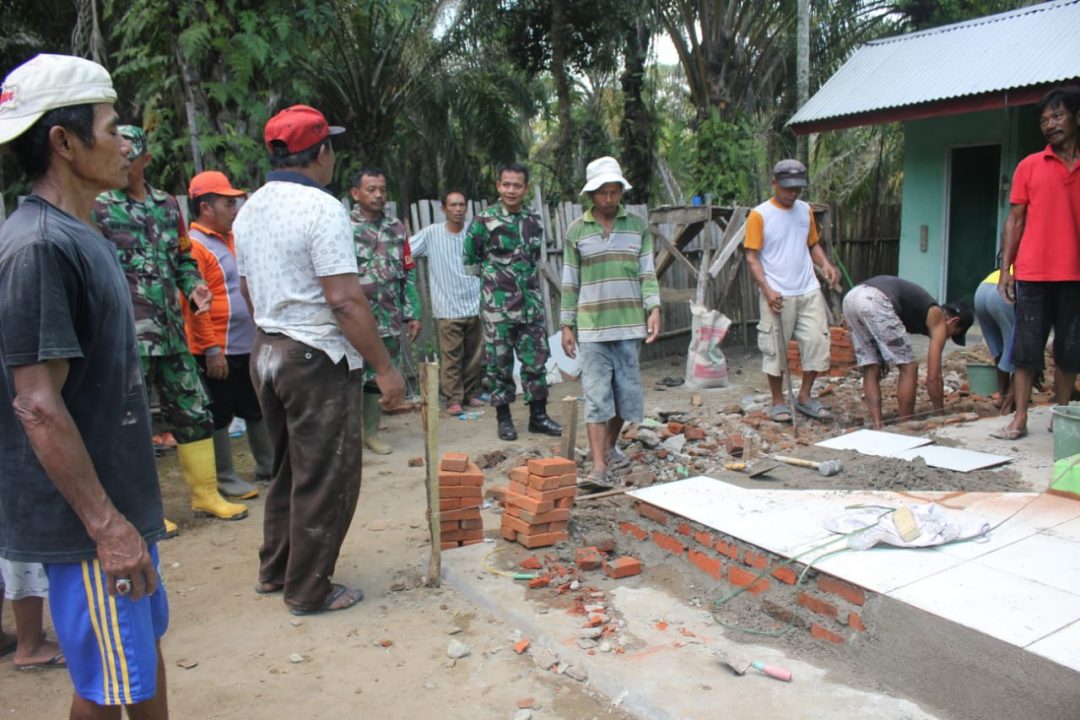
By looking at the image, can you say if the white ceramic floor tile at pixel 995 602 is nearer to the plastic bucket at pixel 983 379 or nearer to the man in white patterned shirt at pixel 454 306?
the plastic bucket at pixel 983 379

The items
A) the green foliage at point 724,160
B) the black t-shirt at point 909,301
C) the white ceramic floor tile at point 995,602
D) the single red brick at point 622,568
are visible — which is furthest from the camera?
the green foliage at point 724,160

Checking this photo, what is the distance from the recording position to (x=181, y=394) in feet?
15.7

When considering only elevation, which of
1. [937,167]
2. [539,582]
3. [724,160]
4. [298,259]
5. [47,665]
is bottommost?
[47,665]

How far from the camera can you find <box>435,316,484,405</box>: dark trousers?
776cm

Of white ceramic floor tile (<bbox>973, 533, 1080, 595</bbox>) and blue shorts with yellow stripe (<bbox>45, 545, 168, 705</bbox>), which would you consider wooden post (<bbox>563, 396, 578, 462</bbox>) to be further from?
blue shorts with yellow stripe (<bbox>45, 545, 168, 705</bbox>)

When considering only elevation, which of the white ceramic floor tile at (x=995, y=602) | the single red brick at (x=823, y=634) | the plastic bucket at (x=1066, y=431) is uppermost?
the plastic bucket at (x=1066, y=431)

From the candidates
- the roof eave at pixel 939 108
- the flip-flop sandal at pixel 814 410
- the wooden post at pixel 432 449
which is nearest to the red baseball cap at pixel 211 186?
the wooden post at pixel 432 449

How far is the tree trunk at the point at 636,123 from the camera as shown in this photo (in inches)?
580

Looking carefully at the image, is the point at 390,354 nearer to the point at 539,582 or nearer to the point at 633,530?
the point at 633,530

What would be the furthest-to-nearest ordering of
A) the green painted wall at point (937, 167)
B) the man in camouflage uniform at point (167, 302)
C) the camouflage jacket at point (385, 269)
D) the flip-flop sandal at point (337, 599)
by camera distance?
1. the green painted wall at point (937, 167)
2. the camouflage jacket at point (385, 269)
3. the man in camouflage uniform at point (167, 302)
4. the flip-flop sandal at point (337, 599)

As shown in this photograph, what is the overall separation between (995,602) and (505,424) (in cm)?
428

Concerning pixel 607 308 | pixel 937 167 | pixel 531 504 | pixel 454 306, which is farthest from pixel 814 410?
pixel 937 167

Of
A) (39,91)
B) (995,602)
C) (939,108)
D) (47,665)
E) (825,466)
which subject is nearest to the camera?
(39,91)

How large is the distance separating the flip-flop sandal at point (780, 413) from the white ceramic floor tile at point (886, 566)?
3.32m
